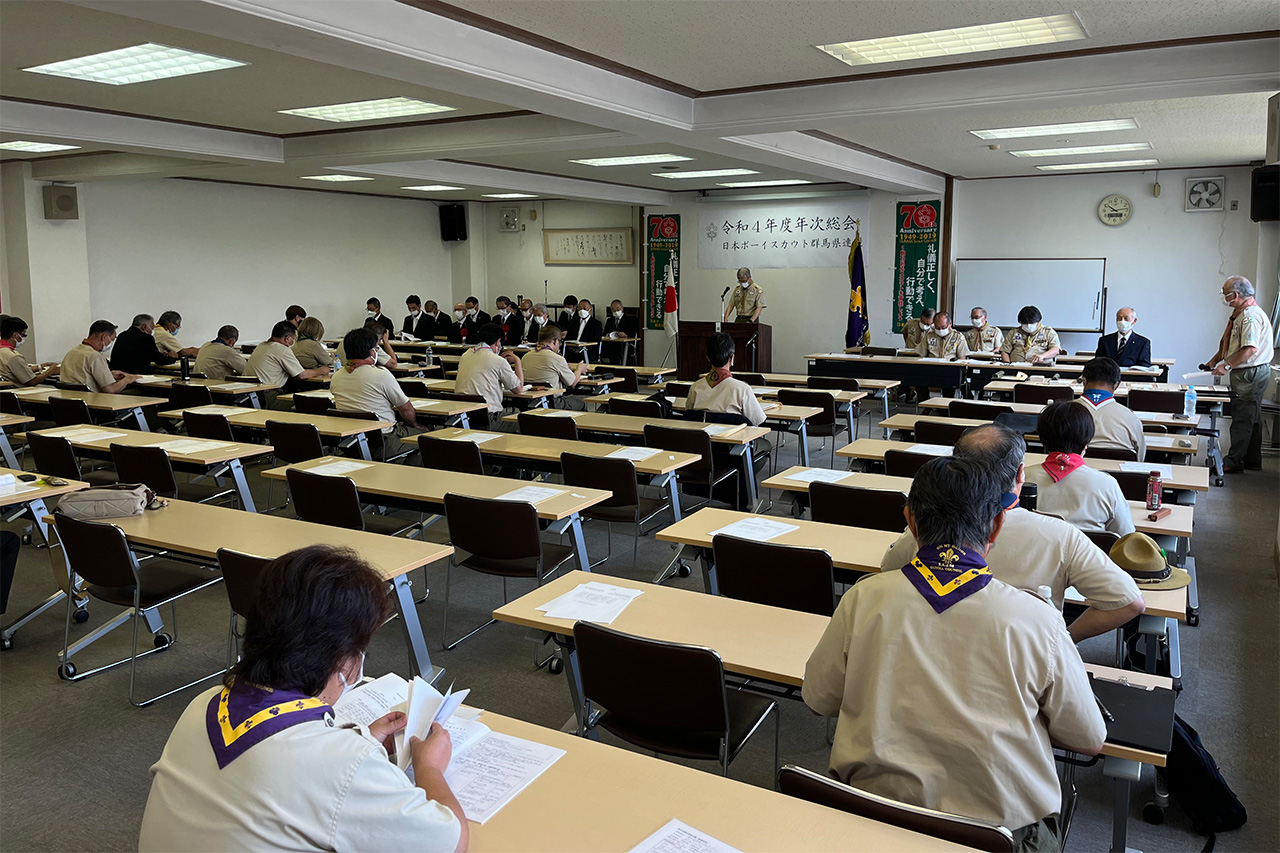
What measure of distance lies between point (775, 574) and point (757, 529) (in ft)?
1.31

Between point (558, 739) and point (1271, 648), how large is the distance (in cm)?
367

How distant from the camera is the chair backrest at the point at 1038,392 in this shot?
24.3 feet

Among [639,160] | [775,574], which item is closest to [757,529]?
[775,574]

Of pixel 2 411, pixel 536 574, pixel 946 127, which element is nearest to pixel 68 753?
pixel 536 574

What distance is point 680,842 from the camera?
1534mm

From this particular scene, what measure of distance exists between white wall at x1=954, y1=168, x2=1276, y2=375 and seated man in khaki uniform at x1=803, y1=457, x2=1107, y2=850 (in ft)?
35.0

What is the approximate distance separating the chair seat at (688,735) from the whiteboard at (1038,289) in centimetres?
1080

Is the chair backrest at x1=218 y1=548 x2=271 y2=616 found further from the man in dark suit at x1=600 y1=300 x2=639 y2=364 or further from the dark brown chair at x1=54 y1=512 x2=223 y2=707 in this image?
the man in dark suit at x1=600 y1=300 x2=639 y2=364

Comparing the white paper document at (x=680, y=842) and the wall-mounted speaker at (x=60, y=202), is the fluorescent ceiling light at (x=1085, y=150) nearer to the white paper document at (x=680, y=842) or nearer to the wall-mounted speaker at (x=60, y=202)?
the white paper document at (x=680, y=842)

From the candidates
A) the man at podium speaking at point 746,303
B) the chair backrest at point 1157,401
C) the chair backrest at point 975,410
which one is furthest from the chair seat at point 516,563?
the man at podium speaking at point 746,303

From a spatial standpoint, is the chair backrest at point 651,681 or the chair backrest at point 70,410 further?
the chair backrest at point 70,410

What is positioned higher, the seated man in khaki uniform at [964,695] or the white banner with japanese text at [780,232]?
the white banner with japanese text at [780,232]

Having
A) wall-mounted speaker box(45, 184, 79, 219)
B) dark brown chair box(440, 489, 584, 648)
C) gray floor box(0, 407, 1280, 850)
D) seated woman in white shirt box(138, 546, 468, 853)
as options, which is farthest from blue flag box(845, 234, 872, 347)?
seated woman in white shirt box(138, 546, 468, 853)

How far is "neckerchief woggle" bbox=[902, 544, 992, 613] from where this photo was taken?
168cm
